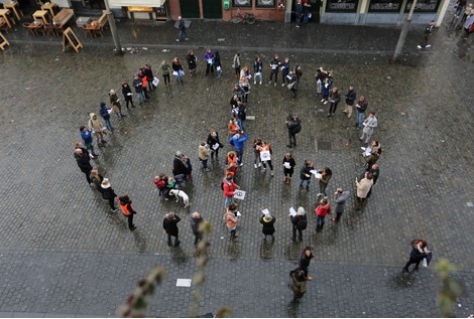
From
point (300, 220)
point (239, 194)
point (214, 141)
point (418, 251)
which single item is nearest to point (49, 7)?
point (214, 141)

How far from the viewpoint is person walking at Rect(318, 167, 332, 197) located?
470 inches

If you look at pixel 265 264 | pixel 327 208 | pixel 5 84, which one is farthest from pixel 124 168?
pixel 5 84

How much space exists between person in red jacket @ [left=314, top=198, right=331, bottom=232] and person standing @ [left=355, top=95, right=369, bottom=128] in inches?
199

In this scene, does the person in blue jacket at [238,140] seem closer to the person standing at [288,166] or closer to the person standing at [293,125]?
the person standing at [288,166]

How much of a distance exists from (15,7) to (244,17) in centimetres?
1303

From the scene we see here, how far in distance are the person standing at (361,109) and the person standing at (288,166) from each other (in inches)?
150

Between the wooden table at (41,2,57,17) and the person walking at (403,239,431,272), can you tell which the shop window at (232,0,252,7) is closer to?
the wooden table at (41,2,57,17)

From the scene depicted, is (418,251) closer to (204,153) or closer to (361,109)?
(361,109)

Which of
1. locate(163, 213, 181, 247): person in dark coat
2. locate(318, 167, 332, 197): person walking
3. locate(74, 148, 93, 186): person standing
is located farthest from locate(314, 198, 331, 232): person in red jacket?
locate(74, 148, 93, 186): person standing

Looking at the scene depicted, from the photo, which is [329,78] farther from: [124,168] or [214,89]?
[124,168]

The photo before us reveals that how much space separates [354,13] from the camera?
21547 mm

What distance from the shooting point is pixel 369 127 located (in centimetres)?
1408

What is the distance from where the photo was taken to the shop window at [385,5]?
2108 centimetres

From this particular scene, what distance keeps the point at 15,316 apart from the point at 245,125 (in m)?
9.72
